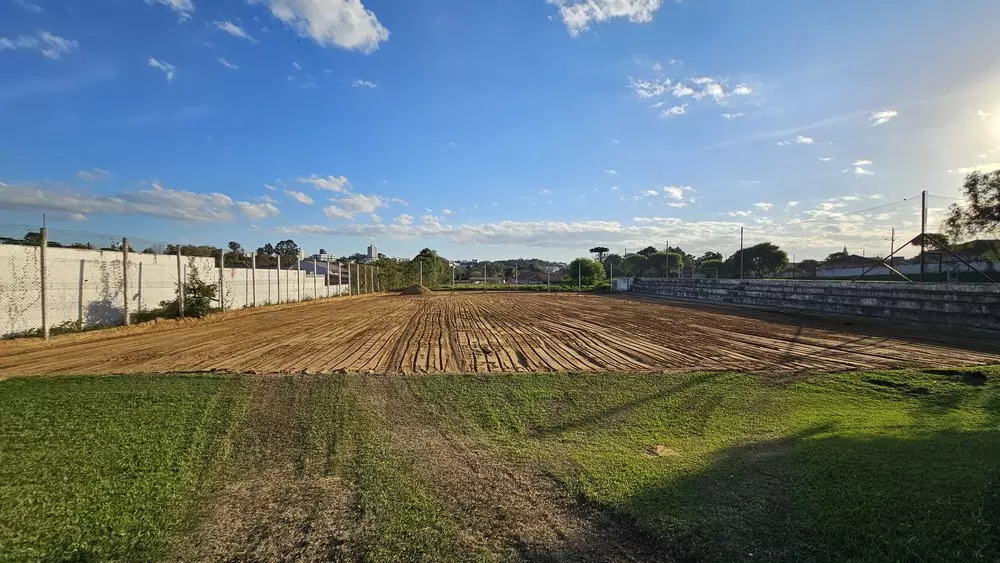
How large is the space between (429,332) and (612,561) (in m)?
10.5

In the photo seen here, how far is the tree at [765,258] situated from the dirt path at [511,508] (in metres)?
61.7

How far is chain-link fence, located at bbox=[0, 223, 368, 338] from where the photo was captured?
10031 millimetres

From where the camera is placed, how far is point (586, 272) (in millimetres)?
57938

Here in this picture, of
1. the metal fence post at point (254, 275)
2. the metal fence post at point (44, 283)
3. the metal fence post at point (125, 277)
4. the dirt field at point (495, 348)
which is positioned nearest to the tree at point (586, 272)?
the metal fence post at point (254, 275)

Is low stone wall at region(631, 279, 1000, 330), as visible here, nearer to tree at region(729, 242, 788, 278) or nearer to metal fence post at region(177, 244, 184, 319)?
metal fence post at region(177, 244, 184, 319)

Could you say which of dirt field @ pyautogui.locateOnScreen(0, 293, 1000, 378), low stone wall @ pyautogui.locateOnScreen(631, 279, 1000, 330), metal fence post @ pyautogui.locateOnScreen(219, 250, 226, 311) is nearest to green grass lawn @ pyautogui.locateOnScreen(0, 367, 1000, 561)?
dirt field @ pyautogui.locateOnScreen(0, 293, 1000, 378)

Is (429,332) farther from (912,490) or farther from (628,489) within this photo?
(912,490)

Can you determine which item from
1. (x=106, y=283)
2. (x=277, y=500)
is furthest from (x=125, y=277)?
(x=277, y=500)

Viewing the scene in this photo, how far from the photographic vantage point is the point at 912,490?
2826 millimetres

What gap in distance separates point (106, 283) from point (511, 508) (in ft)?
48.5

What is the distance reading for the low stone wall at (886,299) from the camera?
12.5m

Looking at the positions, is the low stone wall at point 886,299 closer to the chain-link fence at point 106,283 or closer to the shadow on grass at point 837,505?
the shadow on grass at point 837,505

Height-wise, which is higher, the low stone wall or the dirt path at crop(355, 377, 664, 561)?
the low stone wall

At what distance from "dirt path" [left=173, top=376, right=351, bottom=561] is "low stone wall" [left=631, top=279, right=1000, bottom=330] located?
16898mm
